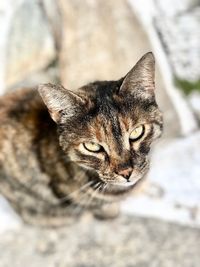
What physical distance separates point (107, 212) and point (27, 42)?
3.39 feet

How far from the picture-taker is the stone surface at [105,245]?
9.52ft

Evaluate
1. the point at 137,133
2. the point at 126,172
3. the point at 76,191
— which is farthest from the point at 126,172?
the point at 76,191

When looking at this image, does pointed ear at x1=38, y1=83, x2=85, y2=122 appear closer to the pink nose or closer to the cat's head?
the cat's head

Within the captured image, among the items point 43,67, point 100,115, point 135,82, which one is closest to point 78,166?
point 100,115

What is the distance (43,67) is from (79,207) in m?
0.87

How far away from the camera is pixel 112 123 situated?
229 centimetres

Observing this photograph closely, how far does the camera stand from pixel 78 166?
8.49ft

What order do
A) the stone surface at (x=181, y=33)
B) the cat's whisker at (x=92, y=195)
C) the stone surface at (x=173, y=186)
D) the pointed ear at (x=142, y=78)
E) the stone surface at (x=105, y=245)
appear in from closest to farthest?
the pointed ear at (x=142, y=78), the cat's whisker at (x=92, y=195), the stone surface at (x=105, y=245), the stone surface at (x=173, y=186), the stone surface at (x=181, y=33)

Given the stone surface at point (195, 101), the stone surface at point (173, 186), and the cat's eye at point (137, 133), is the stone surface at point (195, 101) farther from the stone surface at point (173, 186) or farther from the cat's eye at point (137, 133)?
the cat's eye at point (137, 133)

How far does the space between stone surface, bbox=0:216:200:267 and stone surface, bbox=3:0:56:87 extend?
0.89 metres

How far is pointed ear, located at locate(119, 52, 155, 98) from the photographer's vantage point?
2.20 meters

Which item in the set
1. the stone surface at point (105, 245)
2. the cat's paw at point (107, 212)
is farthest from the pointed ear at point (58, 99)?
the stone surface at point (105, 245)

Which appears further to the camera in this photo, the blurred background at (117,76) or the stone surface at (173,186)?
the stone surface at (173,186)

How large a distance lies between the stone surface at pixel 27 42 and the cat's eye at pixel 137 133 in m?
1.14
